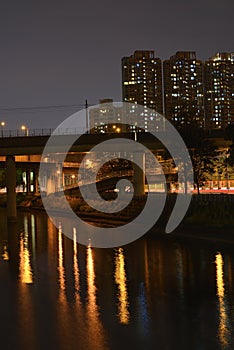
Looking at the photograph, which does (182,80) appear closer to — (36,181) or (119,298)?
(36,181)

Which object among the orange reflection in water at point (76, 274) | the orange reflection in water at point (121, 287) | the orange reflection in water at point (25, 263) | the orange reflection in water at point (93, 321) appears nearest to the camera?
the orange reflection in water at point (93, 321)

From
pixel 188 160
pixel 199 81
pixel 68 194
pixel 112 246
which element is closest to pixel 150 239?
pixel 112 246

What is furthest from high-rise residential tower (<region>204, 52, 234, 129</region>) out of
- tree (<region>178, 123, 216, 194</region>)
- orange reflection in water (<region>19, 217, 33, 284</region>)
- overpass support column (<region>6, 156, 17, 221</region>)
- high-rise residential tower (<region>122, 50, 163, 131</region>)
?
orange reflection in water (<region>19, 217, 33, 284</region>)

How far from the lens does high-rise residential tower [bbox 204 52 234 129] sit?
14188cm

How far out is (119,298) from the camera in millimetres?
15164

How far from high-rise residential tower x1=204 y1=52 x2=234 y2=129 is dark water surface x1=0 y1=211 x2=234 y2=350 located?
119 metres

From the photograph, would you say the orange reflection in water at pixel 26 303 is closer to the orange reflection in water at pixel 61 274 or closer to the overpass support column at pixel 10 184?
the orange reflection in water at pixel 61 274

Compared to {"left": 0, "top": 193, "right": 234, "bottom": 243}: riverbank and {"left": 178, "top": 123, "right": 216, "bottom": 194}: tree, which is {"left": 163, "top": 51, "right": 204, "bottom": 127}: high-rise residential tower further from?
{"left": 0, "top": 193, "right": 234, "bottom": 243}: riverbank

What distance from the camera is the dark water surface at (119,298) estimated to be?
36.6ft

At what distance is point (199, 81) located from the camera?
471 ft

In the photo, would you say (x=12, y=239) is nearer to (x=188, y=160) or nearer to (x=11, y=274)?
(x=11, y=274)

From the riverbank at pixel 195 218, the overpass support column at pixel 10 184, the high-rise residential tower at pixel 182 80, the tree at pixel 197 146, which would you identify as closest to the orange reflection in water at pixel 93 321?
the riverbank at pixel 195 218

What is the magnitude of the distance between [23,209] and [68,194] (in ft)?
33.1

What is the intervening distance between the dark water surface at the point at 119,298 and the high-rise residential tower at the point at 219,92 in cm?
11898
